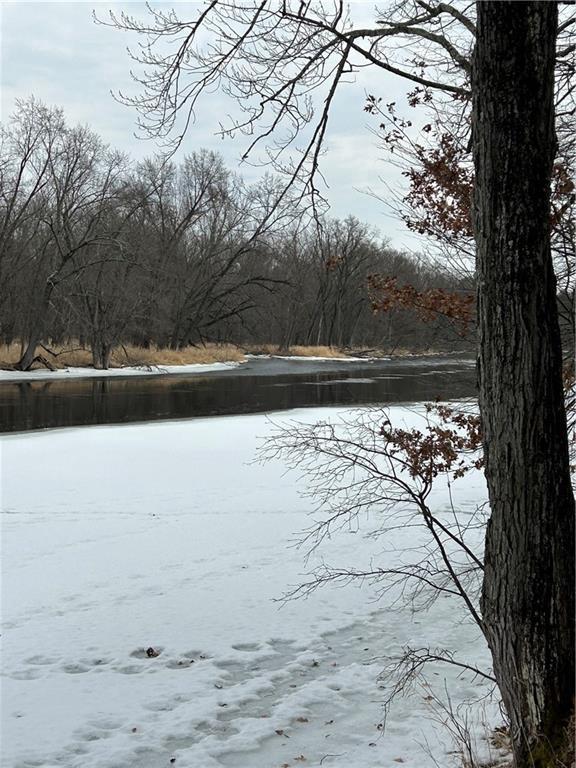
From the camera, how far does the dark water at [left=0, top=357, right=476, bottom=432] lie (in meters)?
20.8

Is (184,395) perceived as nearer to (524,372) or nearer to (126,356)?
(126,356)

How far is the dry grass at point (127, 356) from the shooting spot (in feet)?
132

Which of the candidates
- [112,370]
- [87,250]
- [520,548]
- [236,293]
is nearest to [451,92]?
[520,548]

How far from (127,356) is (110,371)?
4.22m

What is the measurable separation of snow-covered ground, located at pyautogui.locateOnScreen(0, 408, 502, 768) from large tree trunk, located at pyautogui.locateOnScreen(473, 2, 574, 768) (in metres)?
1.06

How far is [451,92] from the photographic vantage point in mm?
6645

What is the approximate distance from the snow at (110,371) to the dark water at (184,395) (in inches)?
58.1

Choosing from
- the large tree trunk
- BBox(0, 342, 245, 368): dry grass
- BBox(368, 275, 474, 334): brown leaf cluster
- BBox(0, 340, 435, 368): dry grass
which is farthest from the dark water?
the large tree trunk

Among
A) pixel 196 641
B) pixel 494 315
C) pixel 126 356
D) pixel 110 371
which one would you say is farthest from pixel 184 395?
pixel 494 315

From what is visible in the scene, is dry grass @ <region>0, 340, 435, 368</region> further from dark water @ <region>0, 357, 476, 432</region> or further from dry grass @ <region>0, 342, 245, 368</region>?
dark water @ <region>0, 357, 476, 432</region>

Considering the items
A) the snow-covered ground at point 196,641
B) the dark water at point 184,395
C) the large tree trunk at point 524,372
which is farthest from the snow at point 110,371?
the large tree trunk at point 524,372

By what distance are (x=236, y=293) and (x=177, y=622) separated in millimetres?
52494

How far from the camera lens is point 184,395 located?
1075 inches

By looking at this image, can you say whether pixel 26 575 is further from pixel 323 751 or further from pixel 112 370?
pixel 112 370
